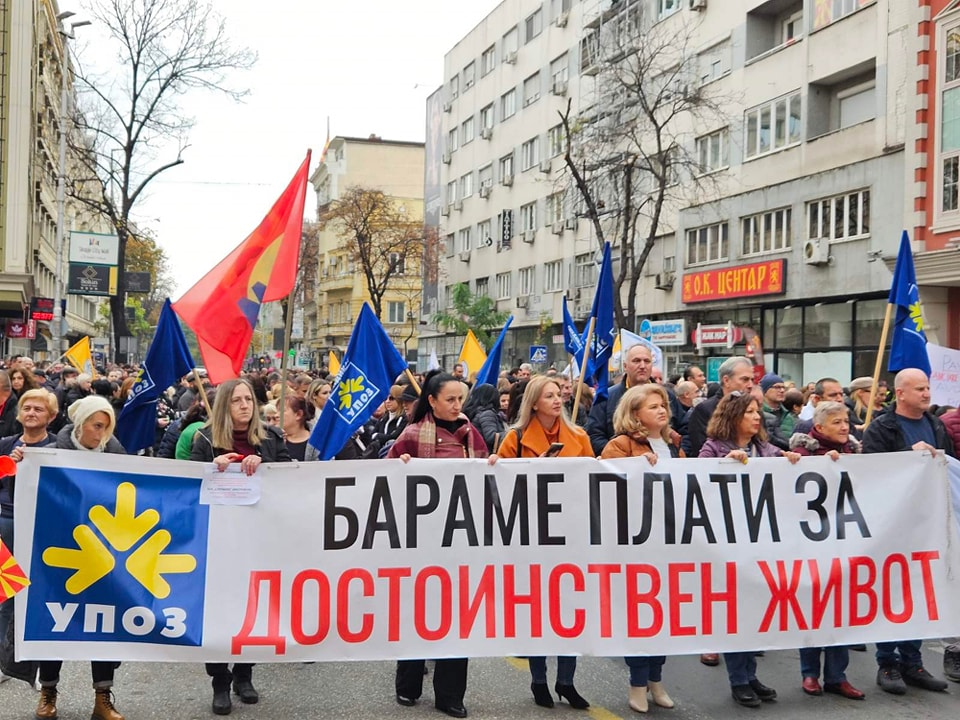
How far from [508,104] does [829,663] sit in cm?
4877

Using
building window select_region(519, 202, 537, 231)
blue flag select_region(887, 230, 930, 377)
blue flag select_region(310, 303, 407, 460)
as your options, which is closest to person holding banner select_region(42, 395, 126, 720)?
blue flag select_region(310, 303, 407, 460)

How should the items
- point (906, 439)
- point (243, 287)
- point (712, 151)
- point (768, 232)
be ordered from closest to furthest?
point (906, 439)
point (243, 287)
point (768, 232)
point (712, 151)

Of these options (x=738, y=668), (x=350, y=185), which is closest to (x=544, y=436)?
(x=738, y=668)

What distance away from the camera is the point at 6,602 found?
582 cm

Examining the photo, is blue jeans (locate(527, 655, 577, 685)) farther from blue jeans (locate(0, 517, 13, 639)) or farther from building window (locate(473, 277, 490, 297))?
building window (locate(473, 277, 490, 297))

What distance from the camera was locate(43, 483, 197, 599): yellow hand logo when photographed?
218 inches

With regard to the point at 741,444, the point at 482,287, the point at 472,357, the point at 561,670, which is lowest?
the point at 561,670

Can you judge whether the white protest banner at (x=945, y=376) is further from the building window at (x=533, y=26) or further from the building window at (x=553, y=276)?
the building window at (x=533, y=26)

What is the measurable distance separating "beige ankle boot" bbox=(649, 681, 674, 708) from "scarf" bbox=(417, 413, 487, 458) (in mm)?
1581

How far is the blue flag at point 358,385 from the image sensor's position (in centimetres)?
783

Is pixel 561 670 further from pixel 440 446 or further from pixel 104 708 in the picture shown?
pixel 104 708

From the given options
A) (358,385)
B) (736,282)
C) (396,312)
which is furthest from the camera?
(396,312)

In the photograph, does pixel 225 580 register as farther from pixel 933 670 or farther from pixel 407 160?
pixel 407 160

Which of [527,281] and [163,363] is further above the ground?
[527,281]
